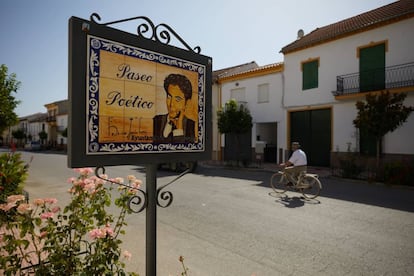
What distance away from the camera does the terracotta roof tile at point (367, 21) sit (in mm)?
13461

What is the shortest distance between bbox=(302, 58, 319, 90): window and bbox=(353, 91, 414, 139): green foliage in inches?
212

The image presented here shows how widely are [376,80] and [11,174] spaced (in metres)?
16.2

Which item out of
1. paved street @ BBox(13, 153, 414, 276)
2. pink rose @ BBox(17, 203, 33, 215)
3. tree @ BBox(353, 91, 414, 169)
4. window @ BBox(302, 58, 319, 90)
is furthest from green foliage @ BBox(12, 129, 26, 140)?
pink rose @ BBox(17, 203, 33, 215)

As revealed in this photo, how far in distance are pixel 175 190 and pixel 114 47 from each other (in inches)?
287

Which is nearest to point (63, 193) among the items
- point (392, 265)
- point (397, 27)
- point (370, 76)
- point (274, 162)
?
point (392, 265)

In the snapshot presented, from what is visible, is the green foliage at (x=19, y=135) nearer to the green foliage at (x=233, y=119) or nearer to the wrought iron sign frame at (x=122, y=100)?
the green foliage at (x=233, y=119)

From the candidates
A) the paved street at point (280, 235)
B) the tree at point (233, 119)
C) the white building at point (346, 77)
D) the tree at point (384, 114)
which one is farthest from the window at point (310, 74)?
the paved street at point (280, 235)

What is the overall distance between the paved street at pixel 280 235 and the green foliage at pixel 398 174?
2689mm

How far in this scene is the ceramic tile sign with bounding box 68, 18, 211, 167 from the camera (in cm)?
162

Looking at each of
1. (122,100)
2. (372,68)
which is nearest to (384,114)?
(372,68)

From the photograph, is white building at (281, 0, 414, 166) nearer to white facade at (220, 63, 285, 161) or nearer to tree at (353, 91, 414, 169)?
white facade at (220, 63, 285, 161)

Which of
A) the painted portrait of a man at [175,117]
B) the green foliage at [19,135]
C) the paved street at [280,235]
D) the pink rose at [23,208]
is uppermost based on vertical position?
the green foliage at [19,135]

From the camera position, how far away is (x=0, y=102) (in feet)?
21.0

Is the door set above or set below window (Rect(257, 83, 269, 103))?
below
